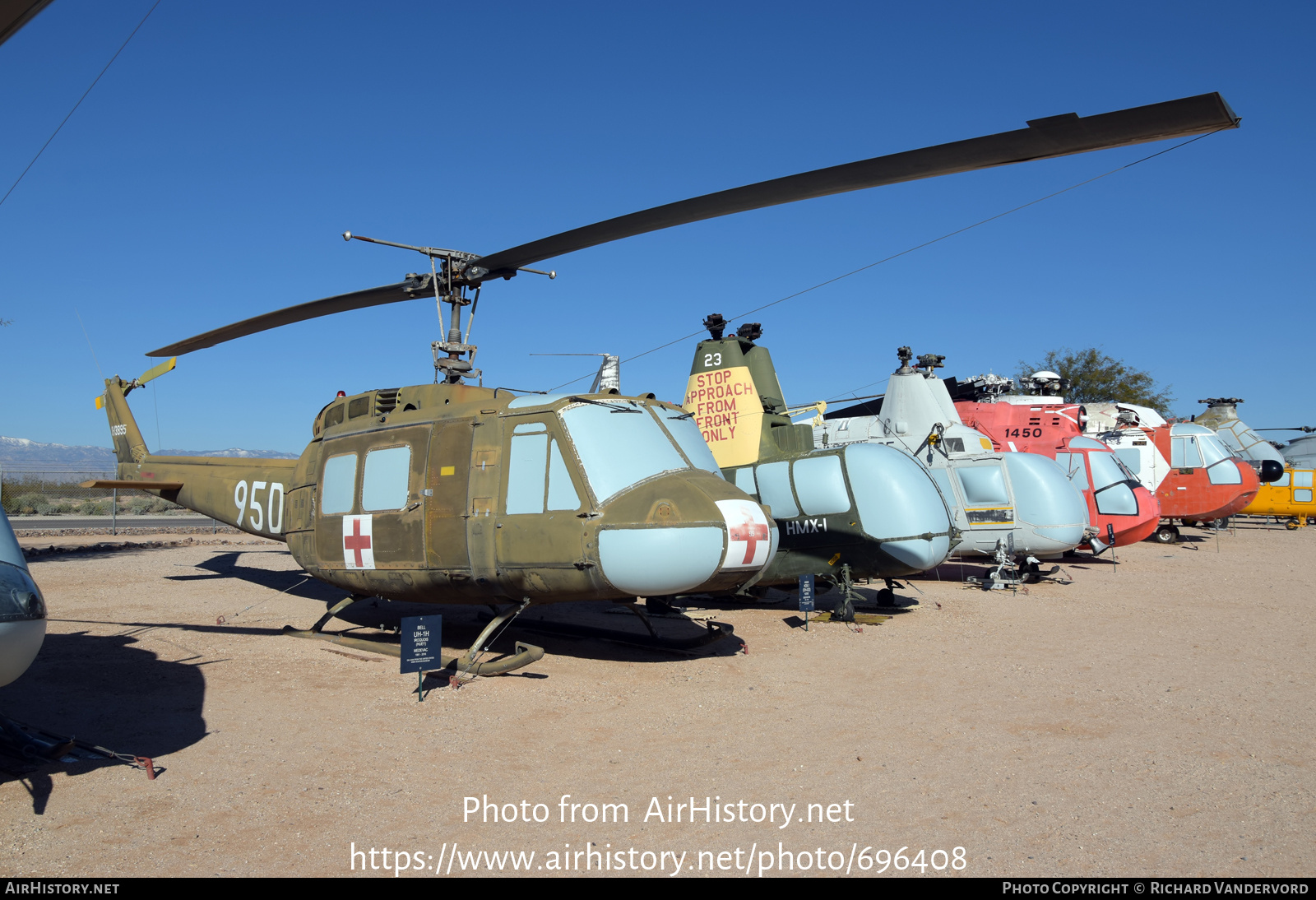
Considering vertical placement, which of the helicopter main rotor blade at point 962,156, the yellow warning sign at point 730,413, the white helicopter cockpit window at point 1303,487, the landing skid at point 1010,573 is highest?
the helicopter main rotor blade at point 962,156

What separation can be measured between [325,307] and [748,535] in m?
5.20

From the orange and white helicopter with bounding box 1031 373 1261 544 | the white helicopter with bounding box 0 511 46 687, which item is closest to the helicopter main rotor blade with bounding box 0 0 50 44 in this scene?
the white helicopter with bounding box 0 511 46 687

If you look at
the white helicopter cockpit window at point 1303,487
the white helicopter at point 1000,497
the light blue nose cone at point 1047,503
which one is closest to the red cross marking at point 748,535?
the white helicopter at point 1000,497

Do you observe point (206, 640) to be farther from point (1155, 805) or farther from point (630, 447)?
point (1155, 805)

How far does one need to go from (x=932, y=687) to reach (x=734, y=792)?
3.07 m

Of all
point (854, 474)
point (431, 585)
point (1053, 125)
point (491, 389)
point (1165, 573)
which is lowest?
point (1165, 573)

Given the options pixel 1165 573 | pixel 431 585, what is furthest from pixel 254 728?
pixel 1165 573

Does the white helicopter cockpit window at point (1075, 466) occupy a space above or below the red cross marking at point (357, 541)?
above

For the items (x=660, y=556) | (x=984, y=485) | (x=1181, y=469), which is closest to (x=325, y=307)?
(x=660, y=556)

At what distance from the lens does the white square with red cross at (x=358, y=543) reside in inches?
307

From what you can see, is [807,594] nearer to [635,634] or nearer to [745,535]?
[635,634]

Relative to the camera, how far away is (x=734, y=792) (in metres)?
4.38

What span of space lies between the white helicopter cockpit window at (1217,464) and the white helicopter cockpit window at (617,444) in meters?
20.8

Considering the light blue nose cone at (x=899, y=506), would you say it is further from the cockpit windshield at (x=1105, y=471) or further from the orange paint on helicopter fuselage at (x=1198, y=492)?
the orange paint on helicopter fuselage at (x=1198, y=492)
